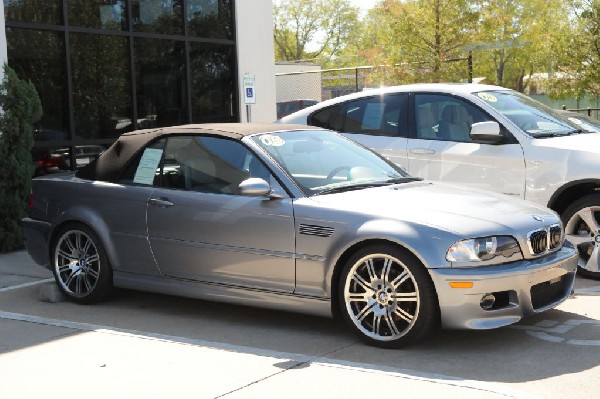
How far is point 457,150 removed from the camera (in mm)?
8398

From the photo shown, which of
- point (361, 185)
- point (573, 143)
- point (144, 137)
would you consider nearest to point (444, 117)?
point (573, 143)

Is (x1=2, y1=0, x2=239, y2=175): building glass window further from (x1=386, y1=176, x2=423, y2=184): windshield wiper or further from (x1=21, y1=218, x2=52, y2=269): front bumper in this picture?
(x1=386, y1=176, x2=423, y2=184): windshield wiper

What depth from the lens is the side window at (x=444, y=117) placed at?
8.45 m


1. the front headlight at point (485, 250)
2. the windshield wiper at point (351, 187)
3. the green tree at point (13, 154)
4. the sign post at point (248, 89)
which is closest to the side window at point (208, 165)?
the windshield wiper at point (351, 187)

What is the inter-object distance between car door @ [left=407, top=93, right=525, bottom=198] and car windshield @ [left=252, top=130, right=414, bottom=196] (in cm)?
152

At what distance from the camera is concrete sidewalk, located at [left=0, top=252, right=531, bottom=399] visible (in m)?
4.84

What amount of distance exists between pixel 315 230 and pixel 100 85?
7.76 meters

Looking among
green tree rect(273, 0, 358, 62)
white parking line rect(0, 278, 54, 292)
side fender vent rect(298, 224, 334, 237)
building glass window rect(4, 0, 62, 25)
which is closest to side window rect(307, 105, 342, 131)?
white parking line rect(0, 278, 54, 292)

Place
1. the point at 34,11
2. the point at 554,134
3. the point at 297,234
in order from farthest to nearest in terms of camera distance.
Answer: the point at 34,11 < the point at 554,134 < the point at 297,234

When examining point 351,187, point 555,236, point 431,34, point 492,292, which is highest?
point 431,34

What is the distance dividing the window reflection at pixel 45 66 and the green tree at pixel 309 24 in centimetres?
5110

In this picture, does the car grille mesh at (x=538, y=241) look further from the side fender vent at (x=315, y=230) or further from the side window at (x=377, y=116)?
the side window at (x=377, y=116)

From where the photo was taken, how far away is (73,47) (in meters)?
12.3

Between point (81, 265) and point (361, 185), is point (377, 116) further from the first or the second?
point (81, 265)
